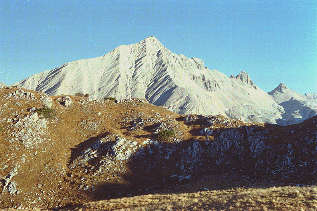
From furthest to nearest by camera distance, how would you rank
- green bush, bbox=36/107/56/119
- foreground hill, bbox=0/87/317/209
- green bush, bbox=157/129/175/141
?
green bush, bbox=36/107/56/119, green bush, bbox=157/129/175/141, foreground hill, bbox=0/87/317/209

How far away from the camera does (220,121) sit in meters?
62.0

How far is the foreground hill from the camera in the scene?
43938 mm

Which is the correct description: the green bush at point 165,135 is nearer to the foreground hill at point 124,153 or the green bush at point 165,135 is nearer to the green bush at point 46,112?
the foreground hill at point 124,153

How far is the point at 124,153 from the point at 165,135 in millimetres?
9882

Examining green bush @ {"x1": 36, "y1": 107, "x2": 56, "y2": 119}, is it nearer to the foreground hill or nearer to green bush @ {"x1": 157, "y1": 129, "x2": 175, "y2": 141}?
the foreground hill

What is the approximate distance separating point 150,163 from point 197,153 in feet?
32.3

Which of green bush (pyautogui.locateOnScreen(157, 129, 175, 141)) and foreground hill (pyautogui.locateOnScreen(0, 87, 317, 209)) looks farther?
green bush (pyautogui.locateOnScreen(157, 129, 175, 141))

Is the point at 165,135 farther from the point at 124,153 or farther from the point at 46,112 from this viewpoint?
the point at 46,112

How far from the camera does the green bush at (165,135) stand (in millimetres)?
56812

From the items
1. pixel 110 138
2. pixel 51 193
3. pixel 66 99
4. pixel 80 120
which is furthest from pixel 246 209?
pixel 66 99

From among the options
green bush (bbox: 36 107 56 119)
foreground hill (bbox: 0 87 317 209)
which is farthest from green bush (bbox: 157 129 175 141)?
green bush (bbox: 36 107 56 119)

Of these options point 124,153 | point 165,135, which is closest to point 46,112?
point 124,153

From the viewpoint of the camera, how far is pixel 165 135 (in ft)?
188

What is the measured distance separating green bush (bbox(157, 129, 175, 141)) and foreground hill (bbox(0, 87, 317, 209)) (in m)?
0.24
